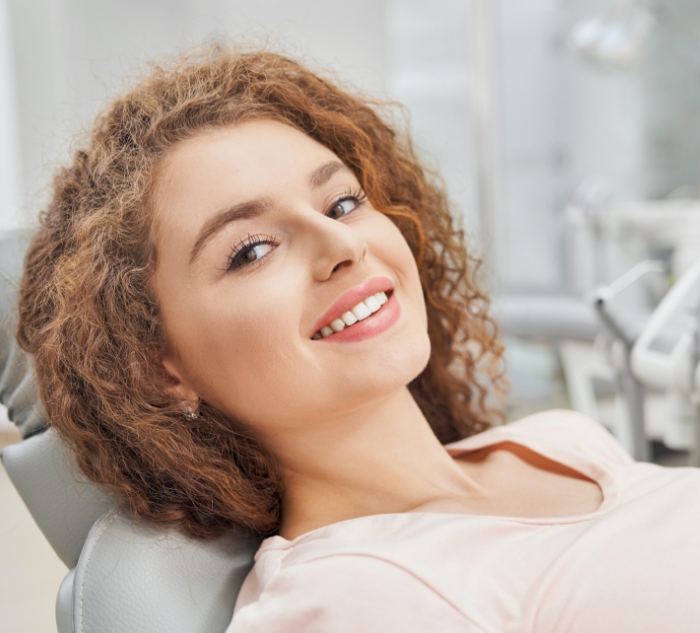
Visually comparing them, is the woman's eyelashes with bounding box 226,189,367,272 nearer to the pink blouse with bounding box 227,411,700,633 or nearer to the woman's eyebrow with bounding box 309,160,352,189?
the woman's eyebrow with bounding box 309,160,352,189

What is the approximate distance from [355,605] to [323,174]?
60 cm

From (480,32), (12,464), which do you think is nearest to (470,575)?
(12,464)

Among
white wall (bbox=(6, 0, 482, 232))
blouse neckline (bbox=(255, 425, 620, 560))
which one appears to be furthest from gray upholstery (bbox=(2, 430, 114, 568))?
white wall (bbox=(6, 0, 482, 232))

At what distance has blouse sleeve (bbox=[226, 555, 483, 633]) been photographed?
2.56 ft

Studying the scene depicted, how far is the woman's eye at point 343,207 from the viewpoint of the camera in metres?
1.09

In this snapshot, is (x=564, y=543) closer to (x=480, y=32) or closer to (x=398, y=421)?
(x=398, y=421)

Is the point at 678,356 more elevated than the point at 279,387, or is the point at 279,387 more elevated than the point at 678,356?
the point at 279,387

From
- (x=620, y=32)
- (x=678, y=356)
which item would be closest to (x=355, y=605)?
(x=678, y=356)

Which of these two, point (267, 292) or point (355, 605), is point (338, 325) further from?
point (355, 605)

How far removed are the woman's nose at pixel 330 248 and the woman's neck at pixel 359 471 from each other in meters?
0.21

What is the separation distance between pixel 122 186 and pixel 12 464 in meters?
0.44

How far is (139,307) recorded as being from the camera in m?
1.03

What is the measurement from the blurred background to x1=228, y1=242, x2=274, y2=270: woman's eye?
4.98 ft

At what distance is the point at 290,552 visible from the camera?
3.04 feet
